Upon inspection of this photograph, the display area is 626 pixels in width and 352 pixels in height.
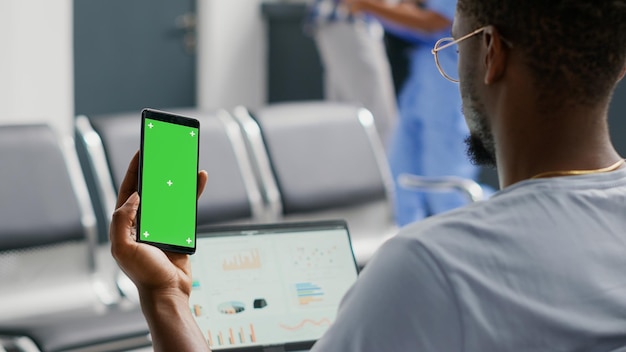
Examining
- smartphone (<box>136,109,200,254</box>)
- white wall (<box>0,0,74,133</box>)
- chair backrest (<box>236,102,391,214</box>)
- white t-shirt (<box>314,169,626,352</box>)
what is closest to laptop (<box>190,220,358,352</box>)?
smartphone (<box>136,109,200,254</box>)

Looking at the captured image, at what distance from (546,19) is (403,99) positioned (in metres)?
2.64

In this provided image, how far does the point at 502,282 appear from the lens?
0.84 metres

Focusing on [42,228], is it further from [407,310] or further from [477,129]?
[407,310]

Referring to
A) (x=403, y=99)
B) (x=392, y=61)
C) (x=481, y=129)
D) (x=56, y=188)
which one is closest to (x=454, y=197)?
(x=403, y=99)

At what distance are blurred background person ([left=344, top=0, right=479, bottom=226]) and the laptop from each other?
181 cm

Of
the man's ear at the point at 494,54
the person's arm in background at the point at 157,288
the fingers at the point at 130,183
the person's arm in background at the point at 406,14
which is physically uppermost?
the person's arm in background at the point at 406,14

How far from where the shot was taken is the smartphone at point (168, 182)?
1117mm

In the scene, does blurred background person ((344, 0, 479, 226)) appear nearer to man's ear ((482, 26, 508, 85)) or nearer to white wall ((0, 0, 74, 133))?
white wall ((0, 0, 74, 133))

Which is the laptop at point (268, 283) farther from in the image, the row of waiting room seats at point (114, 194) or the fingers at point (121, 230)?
the row of waiting room seats at point (114, 194)

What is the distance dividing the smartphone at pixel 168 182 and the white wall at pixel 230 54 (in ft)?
12.0

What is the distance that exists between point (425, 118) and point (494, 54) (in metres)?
2.47

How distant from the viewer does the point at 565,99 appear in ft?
2.98

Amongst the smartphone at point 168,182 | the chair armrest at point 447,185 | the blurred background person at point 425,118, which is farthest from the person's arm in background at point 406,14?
the smartphone at point 168,182

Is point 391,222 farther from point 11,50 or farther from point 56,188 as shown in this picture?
point 11,50
